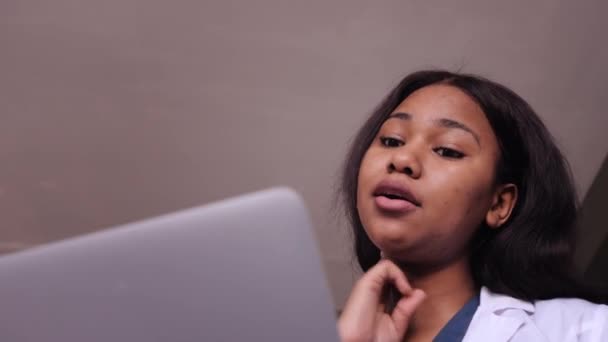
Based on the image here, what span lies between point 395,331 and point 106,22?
73 centimetres

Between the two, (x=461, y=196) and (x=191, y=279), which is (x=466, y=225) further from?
(x=191, y=279)

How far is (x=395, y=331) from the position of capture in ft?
2.60

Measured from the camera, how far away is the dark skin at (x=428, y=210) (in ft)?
2.64

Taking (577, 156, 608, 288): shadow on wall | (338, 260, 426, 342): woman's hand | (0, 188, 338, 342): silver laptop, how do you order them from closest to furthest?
(0, 188, 338, 342): silver laptop, (338, 260, 426, 342): woman's hand, (577, 156, 608, 288): shadow on wall

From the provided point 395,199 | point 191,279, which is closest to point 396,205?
point 395,199

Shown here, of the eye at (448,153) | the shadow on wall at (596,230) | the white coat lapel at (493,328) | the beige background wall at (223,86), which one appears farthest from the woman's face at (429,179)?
the shadow on wall at (596,230)

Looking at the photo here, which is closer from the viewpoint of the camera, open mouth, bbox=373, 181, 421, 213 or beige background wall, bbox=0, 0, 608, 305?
open mouth, bbox=373, 181, 421, 213

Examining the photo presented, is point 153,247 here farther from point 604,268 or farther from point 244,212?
point 604,268

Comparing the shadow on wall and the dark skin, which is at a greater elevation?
the dark skin


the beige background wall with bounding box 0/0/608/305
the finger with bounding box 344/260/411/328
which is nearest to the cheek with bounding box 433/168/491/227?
the finger with bounding box 344/260/411/328

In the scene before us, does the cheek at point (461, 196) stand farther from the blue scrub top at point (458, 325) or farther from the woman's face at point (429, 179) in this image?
the blue scrub top at point (458, 325)

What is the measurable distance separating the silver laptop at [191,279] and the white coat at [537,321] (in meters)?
0.44

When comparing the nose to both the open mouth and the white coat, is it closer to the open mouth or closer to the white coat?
the open mouth

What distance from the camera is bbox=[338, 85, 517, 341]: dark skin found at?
2.64 feet
